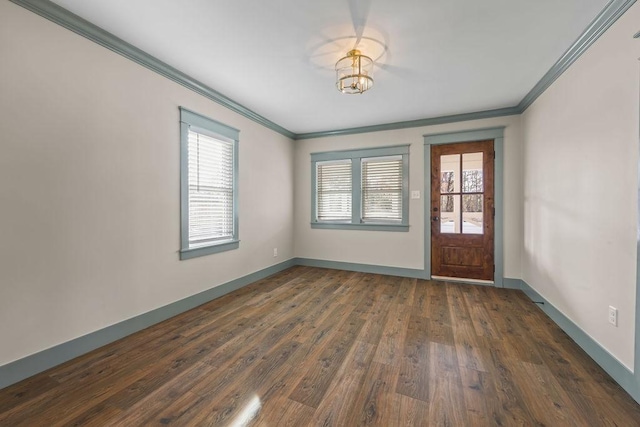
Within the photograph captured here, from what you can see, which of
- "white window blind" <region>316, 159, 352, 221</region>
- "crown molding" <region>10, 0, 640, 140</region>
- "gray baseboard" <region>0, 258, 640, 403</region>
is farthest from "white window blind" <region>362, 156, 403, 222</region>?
"gray baseboard" <region>0, 258, 640, 403</region>

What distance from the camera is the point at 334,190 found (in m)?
5.16

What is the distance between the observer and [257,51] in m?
2.50

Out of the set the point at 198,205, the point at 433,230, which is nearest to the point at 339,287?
the point at 433,230

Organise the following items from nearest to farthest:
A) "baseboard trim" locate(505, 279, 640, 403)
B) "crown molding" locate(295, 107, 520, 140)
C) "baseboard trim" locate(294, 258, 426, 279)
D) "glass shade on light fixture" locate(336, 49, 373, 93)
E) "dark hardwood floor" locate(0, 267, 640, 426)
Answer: "dark hardwood floor" locate(0, 267, 640, 426) < "baseboard trim" locate(505, 279, 640, 403) < "glass shade on light fixture" locate(336, 49, 373, 93) < "crown molding" locate(295, 107, 520, 140) < "baseboard trim" locate(294, 258, 426, 279)

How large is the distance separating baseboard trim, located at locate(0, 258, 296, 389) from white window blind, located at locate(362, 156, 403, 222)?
2.81m

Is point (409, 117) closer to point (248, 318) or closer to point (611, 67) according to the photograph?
point (611, 67)

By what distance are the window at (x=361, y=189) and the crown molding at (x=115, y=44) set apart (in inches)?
84.8

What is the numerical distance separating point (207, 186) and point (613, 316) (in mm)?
4021

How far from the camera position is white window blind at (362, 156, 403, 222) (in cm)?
466

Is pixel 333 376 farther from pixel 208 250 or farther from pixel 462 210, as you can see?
pixel 462 210

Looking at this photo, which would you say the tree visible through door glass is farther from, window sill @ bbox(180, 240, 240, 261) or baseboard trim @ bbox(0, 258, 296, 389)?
baseboard trim @ bbox(0, 258, 296, 389)

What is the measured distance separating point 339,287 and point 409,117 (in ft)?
9.57

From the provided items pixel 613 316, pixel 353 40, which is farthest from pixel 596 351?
pixel 353 40

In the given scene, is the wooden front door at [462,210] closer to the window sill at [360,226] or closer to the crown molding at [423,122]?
the crown molding at [423,122]
